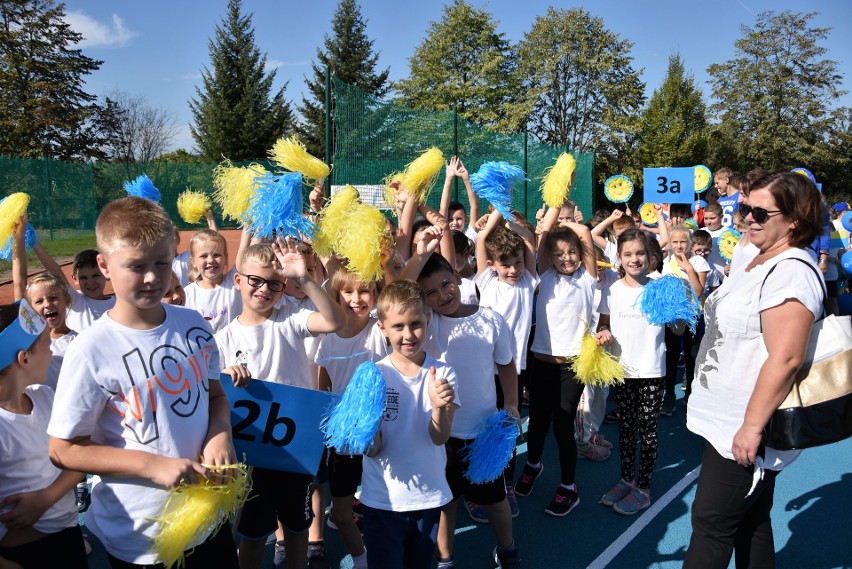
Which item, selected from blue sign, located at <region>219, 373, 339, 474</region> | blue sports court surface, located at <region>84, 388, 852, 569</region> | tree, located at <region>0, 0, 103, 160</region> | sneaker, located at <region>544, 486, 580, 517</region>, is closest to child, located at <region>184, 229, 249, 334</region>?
blue sign, located at <region>219, 373, 339, 474</region>

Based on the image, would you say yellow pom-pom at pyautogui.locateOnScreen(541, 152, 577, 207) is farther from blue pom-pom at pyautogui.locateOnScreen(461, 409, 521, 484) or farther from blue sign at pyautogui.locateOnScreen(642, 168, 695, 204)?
blue sign at pyautogui.locateOnScreen(642, 168, 695, 204)

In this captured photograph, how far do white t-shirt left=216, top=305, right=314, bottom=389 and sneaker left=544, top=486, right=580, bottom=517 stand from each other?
2.08m

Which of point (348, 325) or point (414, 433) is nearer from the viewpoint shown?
point (414, 433)

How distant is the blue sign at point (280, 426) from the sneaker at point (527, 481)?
2.05 metres

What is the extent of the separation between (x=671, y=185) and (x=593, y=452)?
483 centimetres

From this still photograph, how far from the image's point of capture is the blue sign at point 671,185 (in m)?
8.16

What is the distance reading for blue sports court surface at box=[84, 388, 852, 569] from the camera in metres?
3.52

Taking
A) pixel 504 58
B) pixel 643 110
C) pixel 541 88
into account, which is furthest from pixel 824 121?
pixel 504 58

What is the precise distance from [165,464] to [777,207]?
2510mm

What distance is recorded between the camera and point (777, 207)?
8.00ft

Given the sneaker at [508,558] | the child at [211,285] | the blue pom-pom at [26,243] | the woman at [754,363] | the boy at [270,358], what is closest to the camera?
the woman at [754,363]

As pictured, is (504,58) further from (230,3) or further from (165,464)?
(165,464)

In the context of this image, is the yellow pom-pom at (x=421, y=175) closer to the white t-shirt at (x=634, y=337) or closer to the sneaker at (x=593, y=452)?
the white t-shirt at (x=634, y=337)

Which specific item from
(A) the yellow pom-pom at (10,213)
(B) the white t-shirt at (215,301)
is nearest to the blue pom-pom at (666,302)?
(B) the white t-shirt at (215,301)
